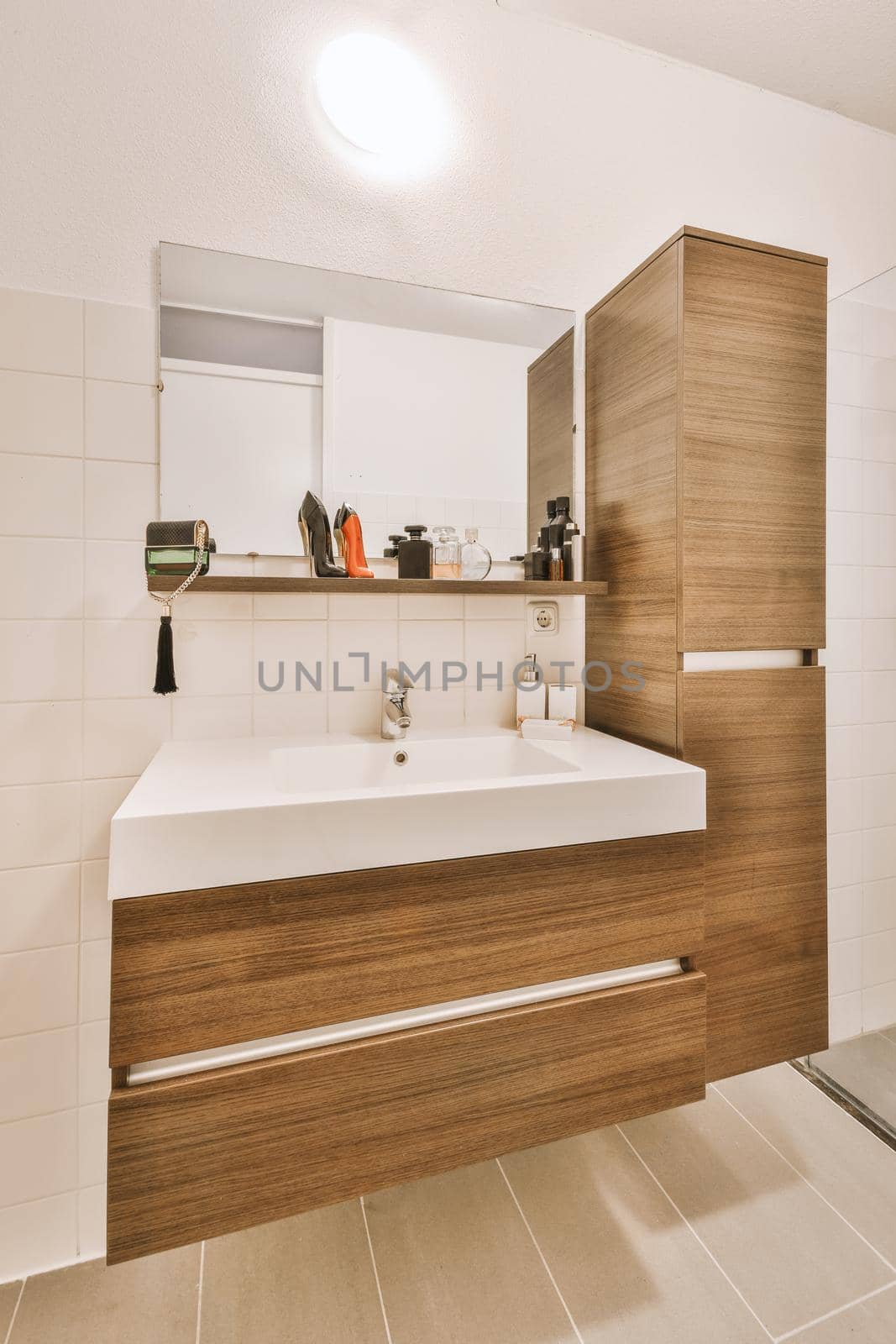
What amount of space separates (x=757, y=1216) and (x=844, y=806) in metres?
0.95

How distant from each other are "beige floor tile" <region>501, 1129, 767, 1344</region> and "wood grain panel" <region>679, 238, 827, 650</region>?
105cm

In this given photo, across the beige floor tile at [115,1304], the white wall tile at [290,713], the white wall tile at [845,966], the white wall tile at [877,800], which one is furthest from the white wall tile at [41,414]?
the white wall tile at [845,966]

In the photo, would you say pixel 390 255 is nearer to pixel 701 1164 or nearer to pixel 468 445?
pixel 468 445

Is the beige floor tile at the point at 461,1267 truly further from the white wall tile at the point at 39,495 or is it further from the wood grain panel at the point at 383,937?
the white wall tile at the point at 39,495

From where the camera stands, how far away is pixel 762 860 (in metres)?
1.25

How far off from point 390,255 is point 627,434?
609 millimetres

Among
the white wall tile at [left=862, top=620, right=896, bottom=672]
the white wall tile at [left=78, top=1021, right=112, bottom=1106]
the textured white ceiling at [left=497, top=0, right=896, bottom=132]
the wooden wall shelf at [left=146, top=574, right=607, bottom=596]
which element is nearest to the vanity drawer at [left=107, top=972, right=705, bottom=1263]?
the white wall tile at [left=78, top=1021, right=112, bottom=1106]

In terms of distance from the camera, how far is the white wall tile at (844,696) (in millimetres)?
1657

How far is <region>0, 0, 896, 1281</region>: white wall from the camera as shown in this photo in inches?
43.7

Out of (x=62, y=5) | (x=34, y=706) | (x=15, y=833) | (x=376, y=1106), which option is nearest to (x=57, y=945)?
(x=15, y=833)

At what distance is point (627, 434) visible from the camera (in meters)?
1.32

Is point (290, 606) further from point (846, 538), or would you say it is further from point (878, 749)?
point (878, 749)

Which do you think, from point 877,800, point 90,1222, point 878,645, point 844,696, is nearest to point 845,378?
point 878,645

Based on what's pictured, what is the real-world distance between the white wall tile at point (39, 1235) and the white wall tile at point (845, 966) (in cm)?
176
